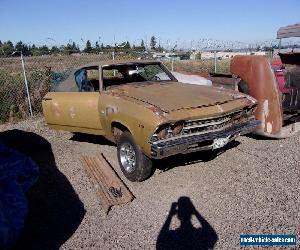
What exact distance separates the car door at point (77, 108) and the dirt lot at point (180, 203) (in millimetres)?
647

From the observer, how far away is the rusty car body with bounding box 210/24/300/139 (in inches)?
245

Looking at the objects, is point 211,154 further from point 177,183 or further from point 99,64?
point 99,64

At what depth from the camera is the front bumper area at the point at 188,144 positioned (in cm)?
436

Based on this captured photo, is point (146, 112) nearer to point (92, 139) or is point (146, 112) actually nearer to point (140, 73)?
point (140, 73)

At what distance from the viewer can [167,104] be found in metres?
4.68

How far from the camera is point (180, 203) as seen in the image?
4473mm

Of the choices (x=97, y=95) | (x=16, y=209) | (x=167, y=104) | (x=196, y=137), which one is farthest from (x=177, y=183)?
(x=16, y=209)

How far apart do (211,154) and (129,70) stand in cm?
215

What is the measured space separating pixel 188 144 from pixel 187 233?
1158 millimetres

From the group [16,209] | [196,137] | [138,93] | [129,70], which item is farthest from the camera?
[129,70]

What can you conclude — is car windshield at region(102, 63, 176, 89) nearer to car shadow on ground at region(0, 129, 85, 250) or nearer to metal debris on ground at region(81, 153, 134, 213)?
metal debris on ground at region(81, 153, 134, 213)

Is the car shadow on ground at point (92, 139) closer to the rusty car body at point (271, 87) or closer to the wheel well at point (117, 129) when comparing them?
the wheel well at point (117, 129)

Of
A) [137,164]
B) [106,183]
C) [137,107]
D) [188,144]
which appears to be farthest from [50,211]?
[188,144]

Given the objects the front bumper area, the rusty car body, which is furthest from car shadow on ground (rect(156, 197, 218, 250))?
the rusty car body
